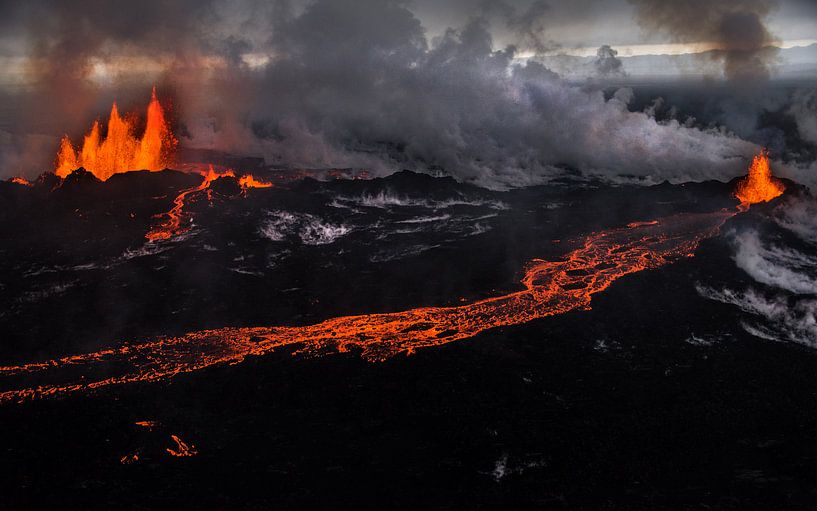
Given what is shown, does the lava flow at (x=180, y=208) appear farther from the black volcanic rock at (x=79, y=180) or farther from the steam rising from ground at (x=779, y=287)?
the steam rising from ground at (x=779, y=287)

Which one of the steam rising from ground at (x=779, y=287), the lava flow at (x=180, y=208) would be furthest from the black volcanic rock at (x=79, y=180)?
the steam rising from ground at (x=779, y=287)

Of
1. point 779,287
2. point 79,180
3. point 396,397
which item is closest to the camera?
point 396,397

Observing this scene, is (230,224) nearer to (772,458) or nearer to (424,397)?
(424,397)

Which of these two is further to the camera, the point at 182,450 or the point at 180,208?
the point at 180,208

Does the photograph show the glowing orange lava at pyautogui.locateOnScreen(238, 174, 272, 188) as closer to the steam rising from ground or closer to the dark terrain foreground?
the dark terrain foreground

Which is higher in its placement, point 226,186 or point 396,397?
point 226,186

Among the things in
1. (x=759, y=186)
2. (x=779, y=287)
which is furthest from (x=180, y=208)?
(x=759, y=186)

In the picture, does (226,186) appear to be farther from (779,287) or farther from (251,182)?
(779,287)

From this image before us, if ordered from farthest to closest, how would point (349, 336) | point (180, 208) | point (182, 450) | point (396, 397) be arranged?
1. point (180, 208)
2. point (349, 336)
3. point (396, 397)
4. point (182, 450)
